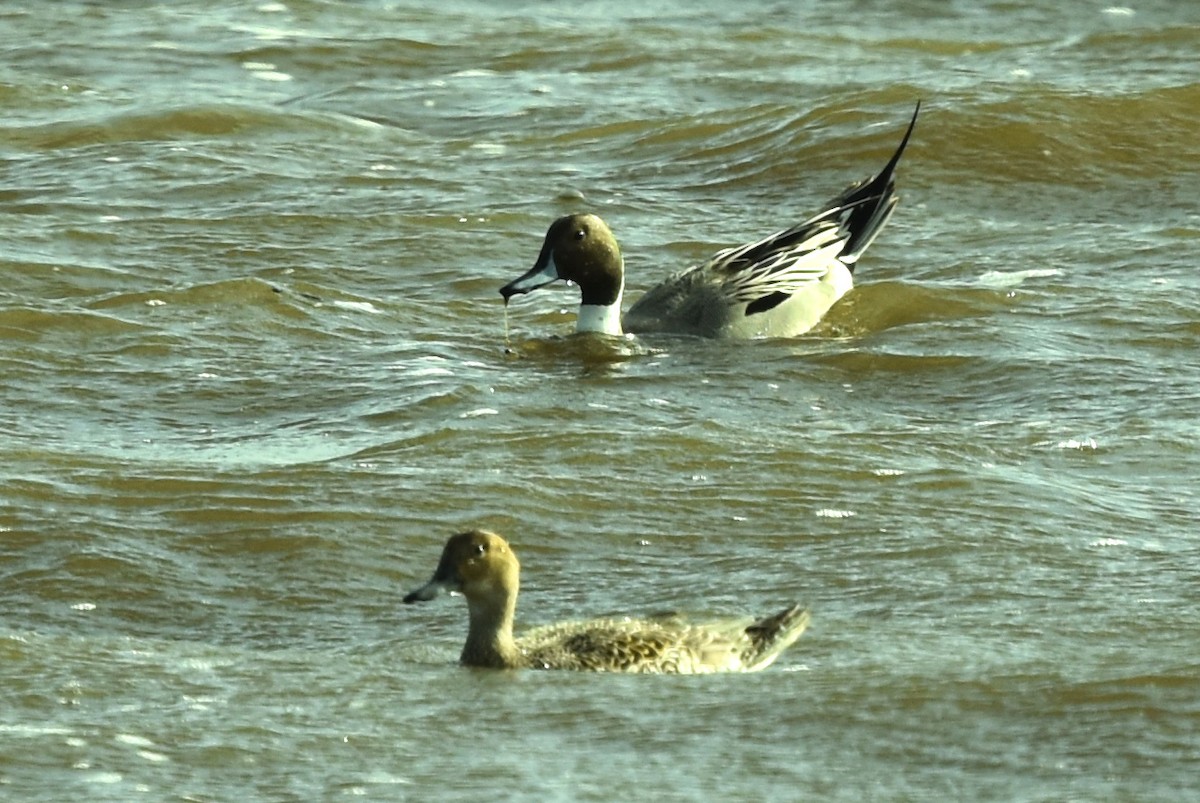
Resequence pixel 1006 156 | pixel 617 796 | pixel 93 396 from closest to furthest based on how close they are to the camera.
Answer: pixel 617 796, pixel 93 396, pixel 1006 156

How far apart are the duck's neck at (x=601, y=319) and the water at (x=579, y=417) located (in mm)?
244

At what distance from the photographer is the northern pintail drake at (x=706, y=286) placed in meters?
12.3

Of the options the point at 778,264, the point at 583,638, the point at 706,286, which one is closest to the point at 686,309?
the point at 706,286

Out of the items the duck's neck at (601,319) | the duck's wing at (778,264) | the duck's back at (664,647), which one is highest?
the duck's back at (664,647)

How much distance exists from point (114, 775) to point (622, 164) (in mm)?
9866

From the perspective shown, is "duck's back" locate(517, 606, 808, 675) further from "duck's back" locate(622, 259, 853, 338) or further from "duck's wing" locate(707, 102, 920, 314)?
"duck's wing" locate(707, 102, 920, 314)

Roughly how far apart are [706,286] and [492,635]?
521 cm

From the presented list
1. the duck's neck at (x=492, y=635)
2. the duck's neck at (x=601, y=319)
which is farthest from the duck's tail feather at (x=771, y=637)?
the duck's neck at (x=601, y=319)

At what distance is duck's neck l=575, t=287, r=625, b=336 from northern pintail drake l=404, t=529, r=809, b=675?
4.96 metres

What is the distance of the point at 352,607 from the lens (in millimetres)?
8078

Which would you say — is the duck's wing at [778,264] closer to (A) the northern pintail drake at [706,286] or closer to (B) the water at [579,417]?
(A) the northern pintail drake at [706,286]

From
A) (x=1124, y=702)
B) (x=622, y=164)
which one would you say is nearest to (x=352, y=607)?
(x=1124, y=702)

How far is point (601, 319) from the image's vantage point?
1235 cm

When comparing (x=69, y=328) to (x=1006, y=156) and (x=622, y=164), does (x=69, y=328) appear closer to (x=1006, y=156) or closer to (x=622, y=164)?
(x=622, y=164)
